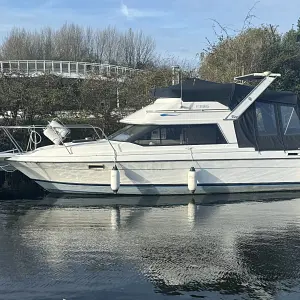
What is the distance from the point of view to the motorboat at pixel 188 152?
1066 centimetres

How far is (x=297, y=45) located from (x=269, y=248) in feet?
79.3

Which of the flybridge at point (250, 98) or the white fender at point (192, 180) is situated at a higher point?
the flybridge at point (250, 98)

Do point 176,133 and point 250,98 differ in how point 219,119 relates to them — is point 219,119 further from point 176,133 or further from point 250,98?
point 176,133

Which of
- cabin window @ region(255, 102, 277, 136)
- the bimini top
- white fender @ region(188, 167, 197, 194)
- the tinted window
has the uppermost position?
the bimini top

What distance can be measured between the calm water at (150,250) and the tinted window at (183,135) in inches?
57.2

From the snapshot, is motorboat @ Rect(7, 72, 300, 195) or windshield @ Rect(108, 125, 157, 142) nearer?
motorboat @ Rect(7, 72, 300, 195)

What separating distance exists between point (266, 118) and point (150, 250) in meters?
5.83

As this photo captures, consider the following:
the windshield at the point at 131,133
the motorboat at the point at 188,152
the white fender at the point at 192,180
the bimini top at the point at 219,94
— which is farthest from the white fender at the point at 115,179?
the bimini top at the point at 219,94

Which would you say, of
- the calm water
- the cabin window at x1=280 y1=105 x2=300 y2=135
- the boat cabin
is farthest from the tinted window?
the cabin window at x1=280 y1=105 x2=300 y2=135

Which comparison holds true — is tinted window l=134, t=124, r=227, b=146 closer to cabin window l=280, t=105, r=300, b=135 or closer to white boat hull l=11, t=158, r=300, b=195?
white boat hull l=11, t=158, r=300, b=195

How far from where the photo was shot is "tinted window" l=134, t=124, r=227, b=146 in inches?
425

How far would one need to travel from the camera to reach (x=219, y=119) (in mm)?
10953

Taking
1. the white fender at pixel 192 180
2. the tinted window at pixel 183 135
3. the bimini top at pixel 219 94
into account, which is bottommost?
the white fender at pixel 192 180

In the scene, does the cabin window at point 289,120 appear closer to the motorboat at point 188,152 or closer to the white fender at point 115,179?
the motorboat at point 188,152
